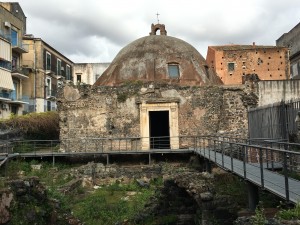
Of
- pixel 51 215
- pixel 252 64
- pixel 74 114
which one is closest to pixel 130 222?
pixel 51 215

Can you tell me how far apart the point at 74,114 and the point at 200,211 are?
505 inches

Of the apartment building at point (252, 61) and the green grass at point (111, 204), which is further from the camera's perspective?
the apartment building at point (252, 61)

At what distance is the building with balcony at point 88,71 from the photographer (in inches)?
1919

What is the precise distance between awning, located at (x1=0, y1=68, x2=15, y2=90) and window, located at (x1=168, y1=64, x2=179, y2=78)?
14.7 meters

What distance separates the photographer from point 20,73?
3375 centimetres

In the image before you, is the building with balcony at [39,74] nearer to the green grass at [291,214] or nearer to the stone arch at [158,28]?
the stone arch at [158,28]

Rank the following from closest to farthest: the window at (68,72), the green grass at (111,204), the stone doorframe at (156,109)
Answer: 1. the green grass at (111,204)
2. the stone doorframe at (156,109)
3. the window at (68,72)

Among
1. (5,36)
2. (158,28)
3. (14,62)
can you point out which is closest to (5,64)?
(5,36)

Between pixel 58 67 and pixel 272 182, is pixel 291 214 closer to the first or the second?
pixel 272 182

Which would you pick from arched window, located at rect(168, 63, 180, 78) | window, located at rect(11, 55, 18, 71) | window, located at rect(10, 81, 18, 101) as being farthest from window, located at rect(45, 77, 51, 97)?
arched window, located at rect(168, 63, 180, 78)

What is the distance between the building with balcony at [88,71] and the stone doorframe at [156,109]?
2879 centimetres

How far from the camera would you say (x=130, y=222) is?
459 inches

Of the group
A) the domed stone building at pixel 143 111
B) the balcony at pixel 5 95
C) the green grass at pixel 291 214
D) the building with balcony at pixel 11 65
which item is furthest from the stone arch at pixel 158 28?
the green grass at pixel 291 214

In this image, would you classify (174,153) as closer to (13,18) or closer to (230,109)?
(230,109)
